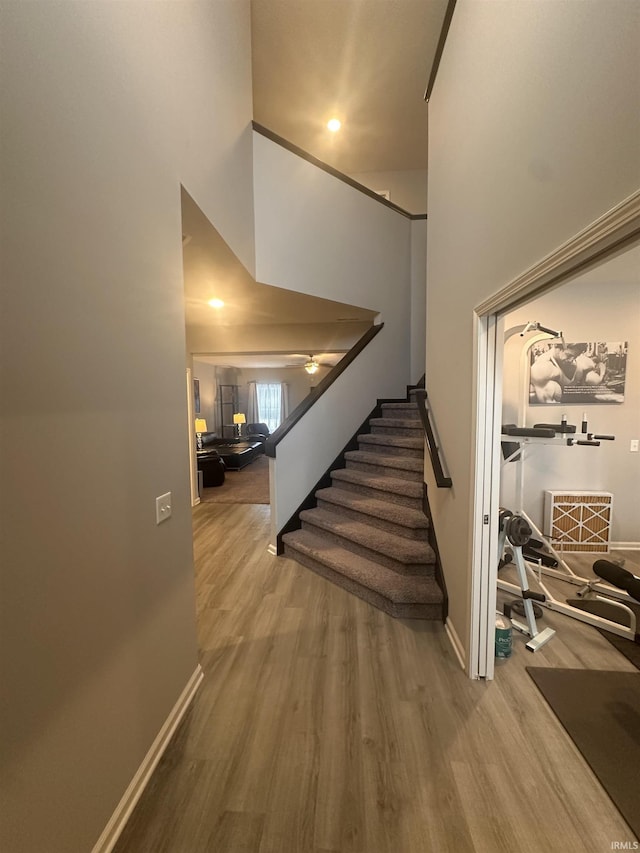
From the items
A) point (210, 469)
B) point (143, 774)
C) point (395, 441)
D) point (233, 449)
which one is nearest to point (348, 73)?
point (395, 441)

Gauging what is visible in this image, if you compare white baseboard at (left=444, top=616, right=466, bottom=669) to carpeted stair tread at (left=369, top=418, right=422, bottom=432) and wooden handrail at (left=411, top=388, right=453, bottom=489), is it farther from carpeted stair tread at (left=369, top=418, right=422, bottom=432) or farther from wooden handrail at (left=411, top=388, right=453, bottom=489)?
carpeted stair tread at (left=369, top=418, right=422, bottom=432)

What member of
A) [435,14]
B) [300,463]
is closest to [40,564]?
[300,463]

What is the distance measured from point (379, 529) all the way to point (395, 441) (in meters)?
0.99

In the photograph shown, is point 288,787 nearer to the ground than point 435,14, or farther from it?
nearer to the ground

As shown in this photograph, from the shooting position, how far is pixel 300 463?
3.52 m

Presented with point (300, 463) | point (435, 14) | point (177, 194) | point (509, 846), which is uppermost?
point (435, 14)

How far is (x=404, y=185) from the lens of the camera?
17.2ft

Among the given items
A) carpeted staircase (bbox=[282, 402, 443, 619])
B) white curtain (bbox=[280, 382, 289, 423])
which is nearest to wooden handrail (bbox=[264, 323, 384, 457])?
carpeted staircase (bbox=[282, 402, 443, 619])

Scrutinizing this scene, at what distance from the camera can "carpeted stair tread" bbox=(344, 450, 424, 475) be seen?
3.15 meters

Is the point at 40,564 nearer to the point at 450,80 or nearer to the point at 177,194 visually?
the point at 177,194

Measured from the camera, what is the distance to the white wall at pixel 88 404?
0.81 m

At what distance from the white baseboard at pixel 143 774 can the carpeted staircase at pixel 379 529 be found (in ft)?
4.38

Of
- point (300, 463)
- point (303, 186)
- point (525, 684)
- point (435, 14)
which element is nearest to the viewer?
point (525, 684)

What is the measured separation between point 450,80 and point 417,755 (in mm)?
3586
